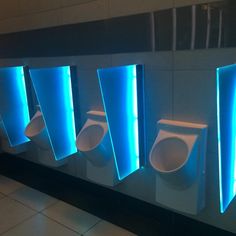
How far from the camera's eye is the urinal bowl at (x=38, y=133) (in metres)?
2.33

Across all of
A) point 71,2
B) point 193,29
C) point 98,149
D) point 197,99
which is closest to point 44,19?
point 71,2

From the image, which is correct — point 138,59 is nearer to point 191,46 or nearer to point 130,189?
point 191,46

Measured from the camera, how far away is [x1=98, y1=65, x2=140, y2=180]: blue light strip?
1.79m

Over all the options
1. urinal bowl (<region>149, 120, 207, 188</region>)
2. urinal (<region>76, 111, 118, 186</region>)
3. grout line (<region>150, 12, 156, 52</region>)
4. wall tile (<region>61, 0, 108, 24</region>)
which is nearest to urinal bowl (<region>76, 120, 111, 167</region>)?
urinal (<region>76, 111, 118, 186</region>)

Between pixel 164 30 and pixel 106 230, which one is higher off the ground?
pixel 164 30

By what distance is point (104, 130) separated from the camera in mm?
2057

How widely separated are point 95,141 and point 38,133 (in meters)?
0.51

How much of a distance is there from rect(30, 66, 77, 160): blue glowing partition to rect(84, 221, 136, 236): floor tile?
2.10ft

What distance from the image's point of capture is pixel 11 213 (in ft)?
8.29

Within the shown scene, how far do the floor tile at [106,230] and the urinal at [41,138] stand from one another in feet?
2.07

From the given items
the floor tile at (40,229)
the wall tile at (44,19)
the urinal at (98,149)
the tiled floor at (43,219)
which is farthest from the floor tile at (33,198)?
the wall tile at (44,19)

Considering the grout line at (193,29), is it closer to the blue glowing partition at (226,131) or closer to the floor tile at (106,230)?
the blue glowing partition at (226,131)

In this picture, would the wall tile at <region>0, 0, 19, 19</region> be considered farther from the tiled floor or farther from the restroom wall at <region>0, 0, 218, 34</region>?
the tiled floor

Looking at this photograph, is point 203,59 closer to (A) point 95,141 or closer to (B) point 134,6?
(B) point 134,6
